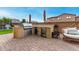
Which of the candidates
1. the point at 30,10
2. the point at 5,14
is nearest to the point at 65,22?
the point at 30,10

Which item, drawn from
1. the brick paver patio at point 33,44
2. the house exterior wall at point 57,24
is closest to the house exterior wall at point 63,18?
the house exterior wall at point 57,24

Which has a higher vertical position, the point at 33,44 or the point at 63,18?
the point at 63,18

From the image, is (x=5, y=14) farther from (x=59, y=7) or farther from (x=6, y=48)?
(x=59, y=7)

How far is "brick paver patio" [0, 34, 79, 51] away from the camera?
2307mm

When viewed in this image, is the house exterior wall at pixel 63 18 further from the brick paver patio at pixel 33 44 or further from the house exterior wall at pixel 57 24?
the brick paver patio at pixel 33 44

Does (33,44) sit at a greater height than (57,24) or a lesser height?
lesser

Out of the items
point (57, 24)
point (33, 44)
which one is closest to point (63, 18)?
point (57, 24)

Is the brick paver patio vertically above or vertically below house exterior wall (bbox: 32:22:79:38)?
below

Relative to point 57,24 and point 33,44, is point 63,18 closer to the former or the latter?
point 57,24

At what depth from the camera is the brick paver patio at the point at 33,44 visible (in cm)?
231

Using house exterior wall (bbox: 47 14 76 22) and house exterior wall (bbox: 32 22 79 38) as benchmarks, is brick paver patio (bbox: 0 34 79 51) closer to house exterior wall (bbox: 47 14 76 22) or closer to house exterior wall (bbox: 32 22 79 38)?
house exterior wall (bbox: 32 22 79 38)

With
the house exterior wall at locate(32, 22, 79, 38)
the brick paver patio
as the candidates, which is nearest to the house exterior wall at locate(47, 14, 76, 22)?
the house exterior wall at locate(32, 22, 79, 38)

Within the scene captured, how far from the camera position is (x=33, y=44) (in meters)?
2.34

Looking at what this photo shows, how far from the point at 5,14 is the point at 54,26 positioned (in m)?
0.84
